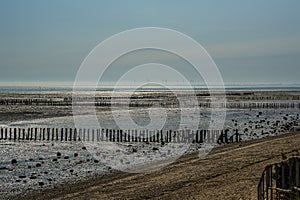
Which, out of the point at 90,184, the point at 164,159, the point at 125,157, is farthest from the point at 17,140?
the point at 90,184

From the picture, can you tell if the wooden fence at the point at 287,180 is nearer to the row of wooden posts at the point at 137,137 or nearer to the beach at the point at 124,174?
the beach at the point at 124,174

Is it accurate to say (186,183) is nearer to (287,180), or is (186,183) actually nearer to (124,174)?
(124,174)

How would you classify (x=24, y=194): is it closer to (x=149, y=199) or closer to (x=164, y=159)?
(x=149, y=199)

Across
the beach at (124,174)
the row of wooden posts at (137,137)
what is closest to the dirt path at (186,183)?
the beach at (124,174)

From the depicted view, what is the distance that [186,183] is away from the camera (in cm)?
2166

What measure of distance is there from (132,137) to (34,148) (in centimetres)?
1200

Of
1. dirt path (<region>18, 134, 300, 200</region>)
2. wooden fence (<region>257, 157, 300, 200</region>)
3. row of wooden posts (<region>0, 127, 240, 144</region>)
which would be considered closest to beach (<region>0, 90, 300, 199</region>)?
dirt path (<region>18, 134, 300, 200</region>)

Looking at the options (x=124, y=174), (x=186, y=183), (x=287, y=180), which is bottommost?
(x=124, y=174)

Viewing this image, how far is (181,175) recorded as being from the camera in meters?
24.2

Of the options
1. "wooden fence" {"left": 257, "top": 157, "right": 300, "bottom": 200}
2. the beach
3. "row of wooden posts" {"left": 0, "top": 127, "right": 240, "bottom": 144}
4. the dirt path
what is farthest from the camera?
"row of wooden posts" {"left": 0, "top": 127, "right": 240, "bottom": 144}

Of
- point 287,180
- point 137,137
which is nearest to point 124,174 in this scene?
point 287,180

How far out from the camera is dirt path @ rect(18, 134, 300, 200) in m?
19.1

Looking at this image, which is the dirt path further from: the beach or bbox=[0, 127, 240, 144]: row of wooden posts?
bbox=[0, 127, 240, 144]: row of wooden posts

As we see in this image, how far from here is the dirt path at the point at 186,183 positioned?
1910 centimetres
